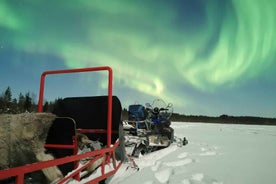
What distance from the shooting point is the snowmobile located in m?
6.73

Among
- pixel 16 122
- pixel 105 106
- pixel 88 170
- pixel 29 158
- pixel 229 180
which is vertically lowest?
pixel 229 180

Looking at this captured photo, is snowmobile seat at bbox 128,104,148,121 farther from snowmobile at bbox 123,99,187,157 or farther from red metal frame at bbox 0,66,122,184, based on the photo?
red metal frame at bbox 0,66,122,184

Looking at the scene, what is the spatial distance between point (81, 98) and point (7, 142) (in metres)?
1.70

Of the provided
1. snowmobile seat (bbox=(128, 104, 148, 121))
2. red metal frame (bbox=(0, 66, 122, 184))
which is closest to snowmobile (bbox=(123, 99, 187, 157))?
snowmobile seat (bbox=(128, 104, 148, 121))

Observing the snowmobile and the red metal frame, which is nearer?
the red metal frame

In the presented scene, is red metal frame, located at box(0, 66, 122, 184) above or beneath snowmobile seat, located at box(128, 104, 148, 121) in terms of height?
beneath

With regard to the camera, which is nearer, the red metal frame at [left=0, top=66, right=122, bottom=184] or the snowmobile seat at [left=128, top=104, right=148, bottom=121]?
the red metal frame at [left=0, top=66, right=122, bottom=184]

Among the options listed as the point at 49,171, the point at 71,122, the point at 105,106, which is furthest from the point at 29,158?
the point at 105,106

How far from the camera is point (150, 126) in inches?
322

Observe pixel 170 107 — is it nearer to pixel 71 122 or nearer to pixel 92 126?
pixel 92 126

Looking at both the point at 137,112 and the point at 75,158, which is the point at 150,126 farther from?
the point at 75,158

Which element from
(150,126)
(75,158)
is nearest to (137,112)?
(150,126)

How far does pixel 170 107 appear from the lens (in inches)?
347

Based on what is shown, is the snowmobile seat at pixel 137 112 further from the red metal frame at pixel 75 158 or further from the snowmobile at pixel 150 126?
the red metal frame at pixel 75 158
